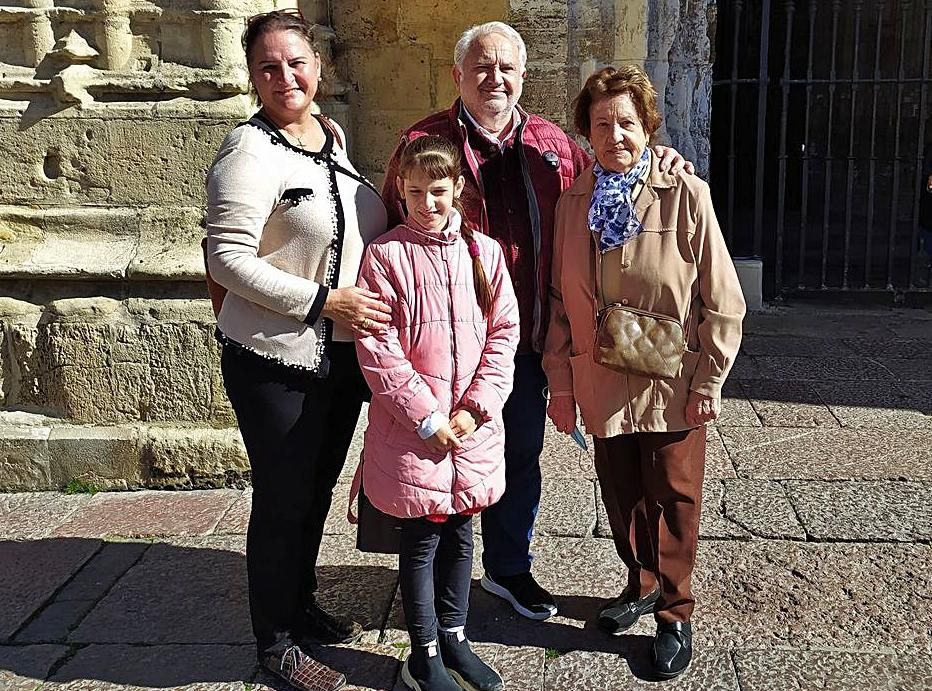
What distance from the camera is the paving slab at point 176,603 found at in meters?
3.12

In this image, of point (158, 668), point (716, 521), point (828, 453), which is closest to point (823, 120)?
point (828, 453)

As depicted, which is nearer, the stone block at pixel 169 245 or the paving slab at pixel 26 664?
the paving slab at pixel 26 664

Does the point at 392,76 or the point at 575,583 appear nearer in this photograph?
the point at 575,583

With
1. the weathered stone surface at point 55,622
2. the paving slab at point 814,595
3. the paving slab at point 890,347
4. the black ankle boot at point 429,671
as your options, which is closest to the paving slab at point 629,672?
the paving slab at point 814,595

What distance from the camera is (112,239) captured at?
422cm

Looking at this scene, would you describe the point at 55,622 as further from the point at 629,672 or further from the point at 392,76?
the point at 392,76

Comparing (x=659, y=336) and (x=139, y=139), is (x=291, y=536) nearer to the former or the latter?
(x=659, y=336)

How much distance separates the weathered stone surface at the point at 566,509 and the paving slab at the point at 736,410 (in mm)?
1113

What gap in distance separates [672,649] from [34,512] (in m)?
2.58

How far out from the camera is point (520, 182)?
299 cm

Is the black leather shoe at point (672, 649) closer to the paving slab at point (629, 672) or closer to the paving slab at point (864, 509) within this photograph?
the paving slab at point (629, 672)

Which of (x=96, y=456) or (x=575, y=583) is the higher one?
(x=96, y=456)

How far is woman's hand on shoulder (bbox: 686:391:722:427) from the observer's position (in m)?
2.76

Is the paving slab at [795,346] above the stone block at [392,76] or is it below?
below
